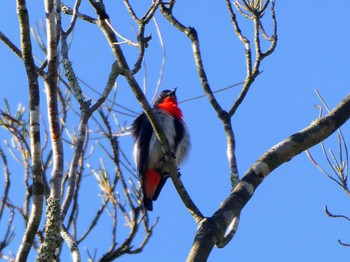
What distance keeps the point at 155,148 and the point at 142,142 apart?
0.49ft

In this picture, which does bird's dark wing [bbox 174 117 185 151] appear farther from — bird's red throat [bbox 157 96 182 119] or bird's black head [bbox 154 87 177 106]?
bird's black head [bbox 154 87 177 106]

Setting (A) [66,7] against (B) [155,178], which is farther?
(B) [155,178]

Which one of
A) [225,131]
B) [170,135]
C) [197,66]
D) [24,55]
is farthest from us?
[170,135]

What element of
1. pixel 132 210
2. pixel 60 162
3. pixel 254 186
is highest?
pixel 132 210

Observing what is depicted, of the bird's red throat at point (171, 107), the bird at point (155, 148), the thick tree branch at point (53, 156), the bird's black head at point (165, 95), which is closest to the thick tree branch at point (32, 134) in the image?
the thick tree branch at point (53, 156)

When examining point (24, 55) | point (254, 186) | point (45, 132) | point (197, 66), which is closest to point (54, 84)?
point (24, 55)

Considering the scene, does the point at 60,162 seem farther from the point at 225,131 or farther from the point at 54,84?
the point at 225,131

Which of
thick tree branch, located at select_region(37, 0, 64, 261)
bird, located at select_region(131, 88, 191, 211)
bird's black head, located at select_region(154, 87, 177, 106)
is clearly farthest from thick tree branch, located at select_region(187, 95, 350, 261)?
bird's black head, located at select_region(154, 87, 177, 106)

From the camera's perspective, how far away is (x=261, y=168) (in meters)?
2.76

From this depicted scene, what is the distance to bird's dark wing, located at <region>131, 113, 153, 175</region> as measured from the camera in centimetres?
596

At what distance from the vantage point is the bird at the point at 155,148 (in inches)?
232

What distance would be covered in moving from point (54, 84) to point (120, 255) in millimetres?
2637

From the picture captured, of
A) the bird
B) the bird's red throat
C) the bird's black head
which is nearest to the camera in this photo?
the bird

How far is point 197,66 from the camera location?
4.00 m
